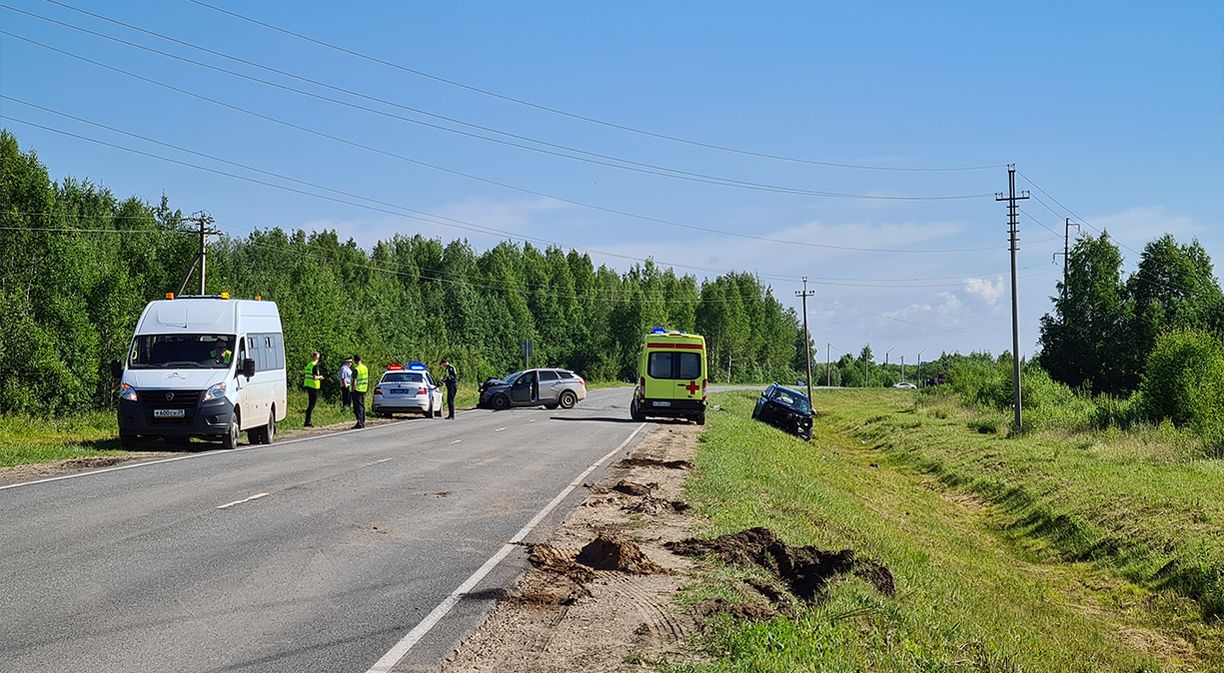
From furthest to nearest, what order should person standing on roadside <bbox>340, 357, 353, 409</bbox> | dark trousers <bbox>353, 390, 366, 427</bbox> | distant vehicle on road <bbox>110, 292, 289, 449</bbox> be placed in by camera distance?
person standing on roadside <bbox>340, 357, 353, 409</bbox> → dark trousers <bbox>353, 390, 366, 427</bbox> → distant vehicle on road <bbox>110, 292, 289, 449</bbox>

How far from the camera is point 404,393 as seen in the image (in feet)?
120

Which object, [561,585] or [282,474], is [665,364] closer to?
[282,474]

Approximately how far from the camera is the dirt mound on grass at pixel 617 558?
9367 millimetres

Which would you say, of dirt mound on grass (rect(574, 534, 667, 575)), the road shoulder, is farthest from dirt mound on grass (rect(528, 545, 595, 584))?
dirt mound on grass (rect(574, 534, 667, 575))

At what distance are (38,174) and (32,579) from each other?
42.1 m

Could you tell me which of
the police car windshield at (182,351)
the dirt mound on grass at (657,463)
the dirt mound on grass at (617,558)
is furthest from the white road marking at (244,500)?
the police car windshield at (182,351)

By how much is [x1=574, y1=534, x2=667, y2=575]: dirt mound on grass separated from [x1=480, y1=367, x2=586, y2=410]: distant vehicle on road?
36659 millimetres

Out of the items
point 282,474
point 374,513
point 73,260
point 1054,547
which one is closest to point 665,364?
point 1054,547

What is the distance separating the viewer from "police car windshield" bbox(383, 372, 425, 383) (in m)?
37.1

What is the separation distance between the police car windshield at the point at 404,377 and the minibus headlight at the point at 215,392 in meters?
16.6

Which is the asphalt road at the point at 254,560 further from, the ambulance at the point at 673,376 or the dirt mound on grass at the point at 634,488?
the ambulance at the point at 673,376

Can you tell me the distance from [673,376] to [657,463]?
1427cm

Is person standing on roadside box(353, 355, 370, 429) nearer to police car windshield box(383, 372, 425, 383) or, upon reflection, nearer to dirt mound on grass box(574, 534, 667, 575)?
police car windshield box(383, 372, 425, 383)

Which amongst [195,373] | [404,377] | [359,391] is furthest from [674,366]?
[195,373]
